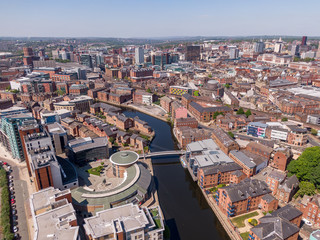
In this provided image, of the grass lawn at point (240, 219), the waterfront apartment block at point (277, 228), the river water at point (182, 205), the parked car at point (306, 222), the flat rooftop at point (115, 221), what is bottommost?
the river water at point (182, 205)

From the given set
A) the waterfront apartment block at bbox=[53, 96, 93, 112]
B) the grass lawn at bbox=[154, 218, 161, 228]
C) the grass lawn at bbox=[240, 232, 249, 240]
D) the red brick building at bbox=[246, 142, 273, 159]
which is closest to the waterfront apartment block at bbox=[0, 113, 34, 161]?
the waterfront apartment block at bbox=[53, 96, 93, 112]

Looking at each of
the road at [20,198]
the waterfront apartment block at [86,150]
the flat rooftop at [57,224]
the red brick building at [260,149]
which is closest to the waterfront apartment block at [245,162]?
the red brick building at [260,149]

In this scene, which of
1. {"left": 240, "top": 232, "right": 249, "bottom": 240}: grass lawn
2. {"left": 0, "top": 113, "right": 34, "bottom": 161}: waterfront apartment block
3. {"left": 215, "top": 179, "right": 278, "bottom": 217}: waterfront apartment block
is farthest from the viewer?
{"left": 0, "top": 113, "right": 34, "bottom": 161}: waterfront apartment block

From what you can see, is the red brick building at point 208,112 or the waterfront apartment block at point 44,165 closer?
the waterfront apartment block at point 44,165

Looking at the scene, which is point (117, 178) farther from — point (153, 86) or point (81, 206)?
point (153, 86)

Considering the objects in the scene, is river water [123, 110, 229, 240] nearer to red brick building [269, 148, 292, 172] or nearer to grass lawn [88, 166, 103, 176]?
grass lawn [88, 166, 103, 176]

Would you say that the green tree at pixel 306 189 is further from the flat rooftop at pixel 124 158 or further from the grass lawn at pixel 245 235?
the flat rooftop at pixel 124 158

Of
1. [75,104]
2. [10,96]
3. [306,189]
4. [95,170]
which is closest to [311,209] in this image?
[306,189]
